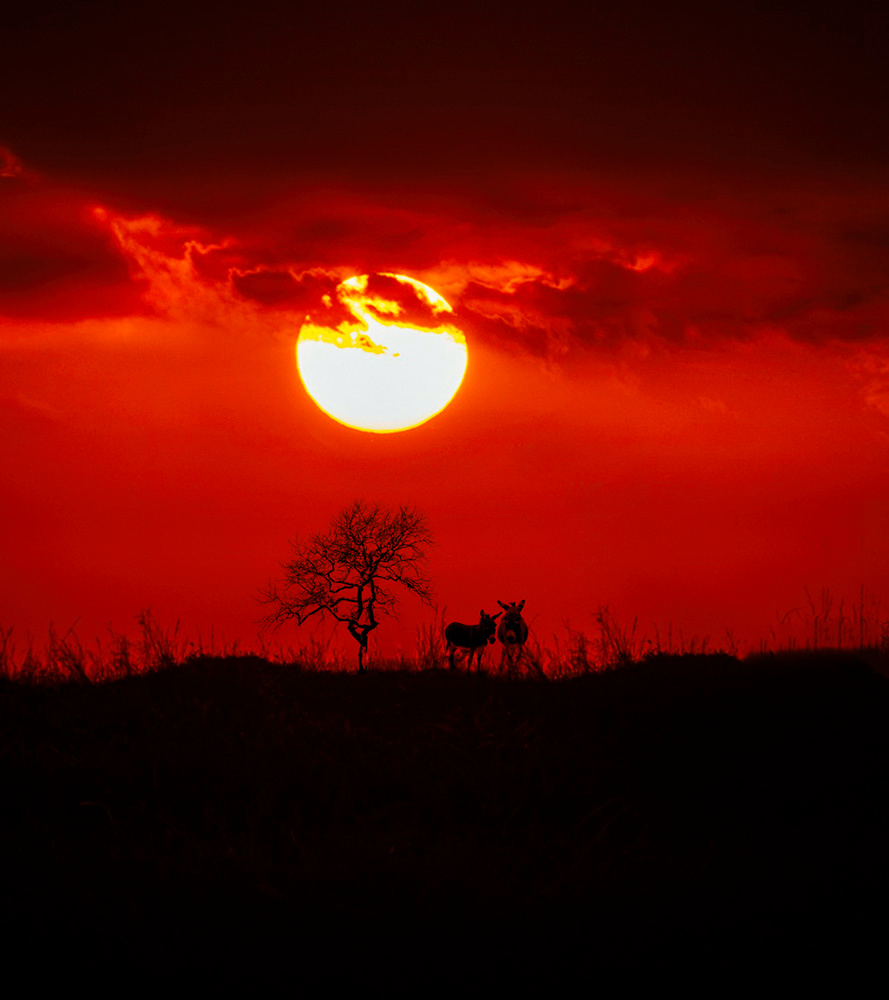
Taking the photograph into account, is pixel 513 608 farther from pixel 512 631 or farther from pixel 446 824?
pixel 446 824

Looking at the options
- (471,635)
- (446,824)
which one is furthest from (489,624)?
Result: (446,824)

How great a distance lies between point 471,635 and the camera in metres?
19.0

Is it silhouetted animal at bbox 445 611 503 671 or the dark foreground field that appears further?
silhouetted animal at bbox 445 611 503 671

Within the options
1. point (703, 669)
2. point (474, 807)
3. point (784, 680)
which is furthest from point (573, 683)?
point (474, 807)

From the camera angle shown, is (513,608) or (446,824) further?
(513,608)

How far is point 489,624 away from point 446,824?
27.5 feet

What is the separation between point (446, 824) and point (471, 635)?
8.29 meters

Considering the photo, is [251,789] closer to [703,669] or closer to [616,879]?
[616,879]

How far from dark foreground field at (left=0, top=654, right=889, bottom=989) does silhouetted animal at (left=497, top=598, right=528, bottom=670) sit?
1.55 metres

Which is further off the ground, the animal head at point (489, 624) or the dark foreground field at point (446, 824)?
the animal head at point (489, 624)

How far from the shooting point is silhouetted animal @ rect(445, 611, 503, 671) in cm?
1884

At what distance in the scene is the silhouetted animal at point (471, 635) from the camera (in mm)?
18844

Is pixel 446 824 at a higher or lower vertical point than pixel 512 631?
lower

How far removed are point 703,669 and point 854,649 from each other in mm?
5346
